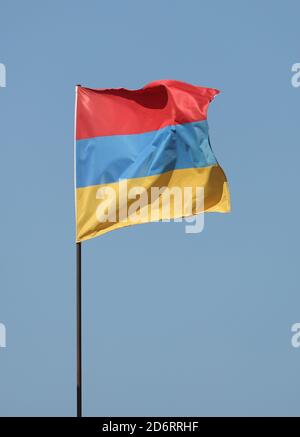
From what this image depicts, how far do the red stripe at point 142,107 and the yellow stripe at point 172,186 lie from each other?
5.19 feet

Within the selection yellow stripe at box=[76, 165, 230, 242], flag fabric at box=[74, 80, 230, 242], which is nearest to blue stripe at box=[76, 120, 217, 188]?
flag fabric at box=[74, 80, 230, 242]

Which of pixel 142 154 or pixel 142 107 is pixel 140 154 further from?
pixel 142 107

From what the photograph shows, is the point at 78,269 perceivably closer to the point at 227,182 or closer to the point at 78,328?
the point at 78,328

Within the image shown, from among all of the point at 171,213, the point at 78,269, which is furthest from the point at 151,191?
the point at 78,269

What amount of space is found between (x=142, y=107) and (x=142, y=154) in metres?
1.70

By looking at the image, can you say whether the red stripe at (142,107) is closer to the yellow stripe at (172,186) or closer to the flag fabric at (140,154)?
the flag fabric at (140,154)

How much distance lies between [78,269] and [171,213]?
4432 mm

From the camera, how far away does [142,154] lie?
44.0m

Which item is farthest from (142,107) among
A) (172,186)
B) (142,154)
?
(172,186)

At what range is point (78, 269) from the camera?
3994 cm

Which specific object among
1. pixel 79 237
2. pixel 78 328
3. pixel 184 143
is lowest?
pixel 78 328

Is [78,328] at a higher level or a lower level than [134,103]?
lower

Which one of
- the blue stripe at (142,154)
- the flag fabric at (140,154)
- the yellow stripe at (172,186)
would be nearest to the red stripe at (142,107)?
the flag fabric at (140,154)

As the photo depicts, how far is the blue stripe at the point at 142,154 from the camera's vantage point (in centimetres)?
4281
